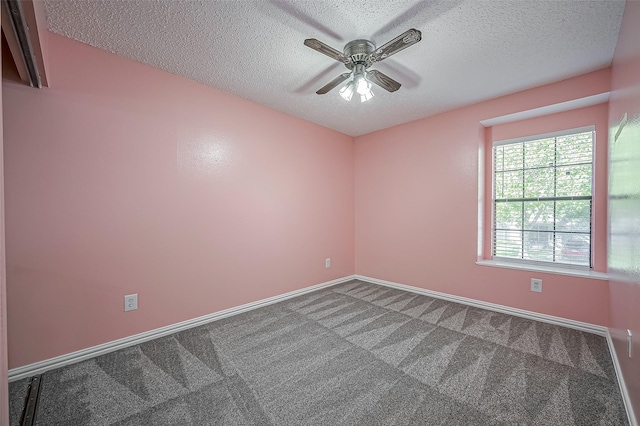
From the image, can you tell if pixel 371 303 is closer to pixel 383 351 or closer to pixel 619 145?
pixel 383 351

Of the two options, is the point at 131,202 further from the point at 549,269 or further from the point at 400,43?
the point at 549,269

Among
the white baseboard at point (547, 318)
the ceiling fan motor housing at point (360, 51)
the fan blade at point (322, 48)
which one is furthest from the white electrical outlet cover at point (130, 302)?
the white baseboard at point (547, 318)

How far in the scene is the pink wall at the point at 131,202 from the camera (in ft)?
6.22

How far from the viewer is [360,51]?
6.64 ft

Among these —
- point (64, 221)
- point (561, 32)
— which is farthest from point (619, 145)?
point (64, 221)

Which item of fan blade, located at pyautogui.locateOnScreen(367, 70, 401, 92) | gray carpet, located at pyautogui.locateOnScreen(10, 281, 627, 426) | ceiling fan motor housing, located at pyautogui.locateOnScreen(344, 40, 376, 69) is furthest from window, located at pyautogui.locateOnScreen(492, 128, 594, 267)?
ceiling fan motor housing, located at pyautogui.locateOnScreen(344, 40, 376, 69)

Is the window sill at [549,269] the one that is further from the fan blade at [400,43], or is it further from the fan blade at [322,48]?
the fan blade at [322,48]

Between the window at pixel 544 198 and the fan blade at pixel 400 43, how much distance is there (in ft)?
7.41

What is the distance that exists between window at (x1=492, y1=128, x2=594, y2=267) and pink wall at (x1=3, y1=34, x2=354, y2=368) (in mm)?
2678

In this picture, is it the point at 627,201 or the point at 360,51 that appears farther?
the point at 360,51

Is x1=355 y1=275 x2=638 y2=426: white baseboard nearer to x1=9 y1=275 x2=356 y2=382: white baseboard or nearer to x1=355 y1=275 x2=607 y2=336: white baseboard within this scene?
x1=355 y1=275 x2=607 y2=336: white baseboard

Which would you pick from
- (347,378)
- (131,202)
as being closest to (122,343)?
(131,202)

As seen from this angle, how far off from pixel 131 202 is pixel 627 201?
356 centimetres

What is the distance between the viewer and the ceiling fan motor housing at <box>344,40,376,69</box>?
200 centimetres
